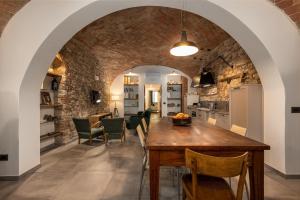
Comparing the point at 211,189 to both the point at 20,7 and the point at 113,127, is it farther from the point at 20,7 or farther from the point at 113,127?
the point at 113,127

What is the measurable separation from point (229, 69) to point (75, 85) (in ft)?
15.6

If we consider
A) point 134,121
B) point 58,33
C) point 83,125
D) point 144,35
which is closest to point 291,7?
point 58,33

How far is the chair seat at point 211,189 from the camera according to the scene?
162 cm

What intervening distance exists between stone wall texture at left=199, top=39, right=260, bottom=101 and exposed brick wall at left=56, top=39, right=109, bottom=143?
4549 mm

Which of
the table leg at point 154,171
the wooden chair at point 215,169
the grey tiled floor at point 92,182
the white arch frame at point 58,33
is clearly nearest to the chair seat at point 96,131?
the grey tiled floor at point 92,182

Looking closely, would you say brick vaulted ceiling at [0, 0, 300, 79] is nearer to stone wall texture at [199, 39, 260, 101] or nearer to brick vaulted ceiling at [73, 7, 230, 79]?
brick vaulted ceiling at [73, 7, 230, 79]

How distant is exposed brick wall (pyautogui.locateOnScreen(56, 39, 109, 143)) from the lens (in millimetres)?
5410

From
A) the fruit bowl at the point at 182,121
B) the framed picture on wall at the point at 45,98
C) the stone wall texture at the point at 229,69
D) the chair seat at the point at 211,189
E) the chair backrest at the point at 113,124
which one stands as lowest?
the chair seat at the point at 211,189

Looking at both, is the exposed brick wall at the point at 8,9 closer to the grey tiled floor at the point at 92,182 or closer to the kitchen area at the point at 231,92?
the grey tiled floor at the point at 92,182

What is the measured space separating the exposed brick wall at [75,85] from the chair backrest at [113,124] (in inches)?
47.2

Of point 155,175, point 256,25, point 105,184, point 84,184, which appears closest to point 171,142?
point 155,175

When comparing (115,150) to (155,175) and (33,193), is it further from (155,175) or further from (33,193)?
(155,175)

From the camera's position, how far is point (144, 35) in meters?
5.89

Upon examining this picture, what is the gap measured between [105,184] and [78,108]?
13.1ft
